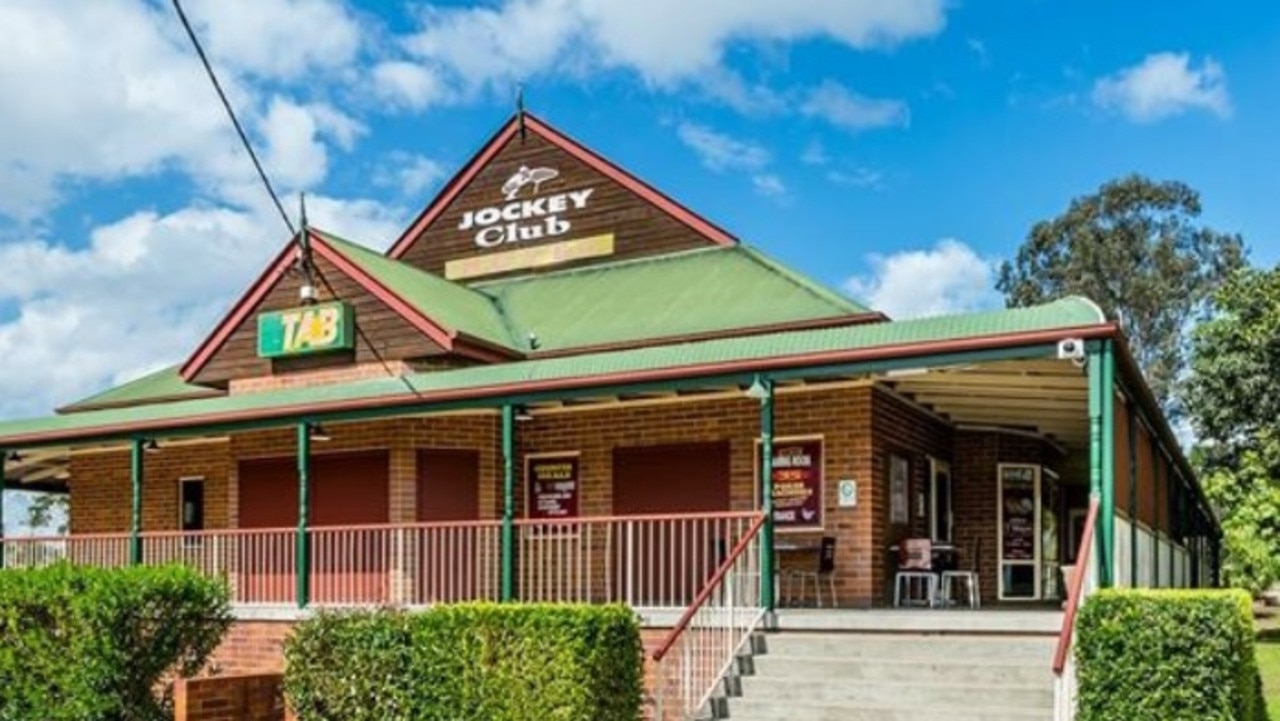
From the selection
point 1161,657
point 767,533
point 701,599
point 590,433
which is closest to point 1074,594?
point 1161,657

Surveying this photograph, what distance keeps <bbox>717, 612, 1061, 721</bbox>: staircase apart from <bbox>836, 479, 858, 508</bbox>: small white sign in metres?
3.43

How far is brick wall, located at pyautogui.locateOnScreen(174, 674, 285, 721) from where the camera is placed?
12.3m

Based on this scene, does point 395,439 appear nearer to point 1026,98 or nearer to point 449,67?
point 449,67

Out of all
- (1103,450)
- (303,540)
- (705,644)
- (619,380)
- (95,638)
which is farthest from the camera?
(303,540)

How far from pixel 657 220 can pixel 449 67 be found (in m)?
6.93

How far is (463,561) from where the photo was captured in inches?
662

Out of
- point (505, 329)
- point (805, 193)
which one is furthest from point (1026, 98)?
point (505, 329)

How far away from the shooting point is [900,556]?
15.8 metres

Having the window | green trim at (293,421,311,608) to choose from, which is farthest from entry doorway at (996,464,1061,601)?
the window

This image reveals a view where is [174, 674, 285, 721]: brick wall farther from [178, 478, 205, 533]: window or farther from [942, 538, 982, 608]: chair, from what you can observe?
[178, 478, 205, 533]: window

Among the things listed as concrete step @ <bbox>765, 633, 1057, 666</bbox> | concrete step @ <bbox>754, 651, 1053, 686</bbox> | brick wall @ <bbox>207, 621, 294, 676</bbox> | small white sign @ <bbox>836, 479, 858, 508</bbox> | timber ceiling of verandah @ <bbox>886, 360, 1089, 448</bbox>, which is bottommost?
brick wall @ <bbox>207, 621, 294, 676</bbox>

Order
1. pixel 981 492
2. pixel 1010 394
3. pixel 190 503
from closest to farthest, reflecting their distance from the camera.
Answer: pixel 1010 394 → pixel 981 492 → pixel 190 503

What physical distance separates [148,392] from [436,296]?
22.0 ft

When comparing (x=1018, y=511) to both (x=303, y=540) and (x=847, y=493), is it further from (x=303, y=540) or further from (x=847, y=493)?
(x=303, y=540)
